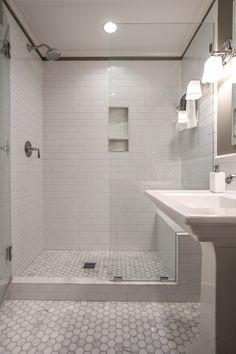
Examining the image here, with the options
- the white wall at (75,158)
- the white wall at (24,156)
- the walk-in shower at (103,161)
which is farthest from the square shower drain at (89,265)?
the white wall at (24,156)

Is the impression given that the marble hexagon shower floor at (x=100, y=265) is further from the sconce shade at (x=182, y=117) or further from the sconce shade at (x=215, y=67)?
the sconce shade at (x=215, y=67)

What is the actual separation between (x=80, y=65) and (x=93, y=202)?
165 centimetres

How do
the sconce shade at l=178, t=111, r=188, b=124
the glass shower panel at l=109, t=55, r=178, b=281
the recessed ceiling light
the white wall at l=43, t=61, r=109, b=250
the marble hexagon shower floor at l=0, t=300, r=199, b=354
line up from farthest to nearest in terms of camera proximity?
the white wall at l=43, t=61, r=109, b=250
the glass shower panel at l=109, t=55, r=178, b=281
the sconce shade at l=178, t=111, r=188, b=124
the recessed ceiling light
the marble hexagon shower floor at l=0, t=300, r=199, b=354

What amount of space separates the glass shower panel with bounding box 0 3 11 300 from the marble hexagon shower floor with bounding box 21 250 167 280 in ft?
1.13

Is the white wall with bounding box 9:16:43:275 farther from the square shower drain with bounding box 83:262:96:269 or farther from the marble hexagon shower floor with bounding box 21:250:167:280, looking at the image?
the square shower drain with bounding box 83:262:96:269

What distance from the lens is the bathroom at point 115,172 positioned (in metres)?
1.34

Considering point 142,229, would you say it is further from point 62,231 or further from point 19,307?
point 19,307

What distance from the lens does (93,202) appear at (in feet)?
8.73

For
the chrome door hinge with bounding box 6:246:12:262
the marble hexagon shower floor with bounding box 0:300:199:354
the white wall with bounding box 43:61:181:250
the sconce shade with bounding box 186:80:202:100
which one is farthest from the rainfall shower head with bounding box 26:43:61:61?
the marble hexagon shower floor with bounding box 0:300:199:354

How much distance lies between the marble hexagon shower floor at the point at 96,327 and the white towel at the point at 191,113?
5.18 feet

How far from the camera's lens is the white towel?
2.10 metres

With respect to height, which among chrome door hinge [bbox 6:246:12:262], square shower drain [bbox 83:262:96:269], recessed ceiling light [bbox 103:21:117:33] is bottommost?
square shower drain [bbox 83:262:96:269]

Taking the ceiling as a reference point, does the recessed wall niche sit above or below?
below

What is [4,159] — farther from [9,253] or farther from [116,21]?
[116,21]
